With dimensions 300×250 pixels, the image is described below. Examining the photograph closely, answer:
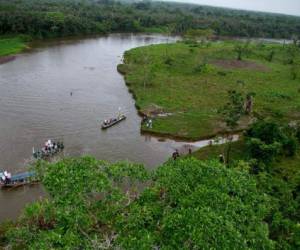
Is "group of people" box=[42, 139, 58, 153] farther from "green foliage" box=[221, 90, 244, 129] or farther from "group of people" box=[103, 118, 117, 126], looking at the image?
"green foliage" box=[221, 90, 244, 129]

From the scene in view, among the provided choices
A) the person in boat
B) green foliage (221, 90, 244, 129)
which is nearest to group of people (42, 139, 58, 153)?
the person in boat

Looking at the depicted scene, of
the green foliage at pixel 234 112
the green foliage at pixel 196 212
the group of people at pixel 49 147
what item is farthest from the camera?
the green foliage at pixel 234 112

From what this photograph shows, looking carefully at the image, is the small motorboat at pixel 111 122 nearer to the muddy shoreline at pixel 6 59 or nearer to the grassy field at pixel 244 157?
the grassy field at pixel 244 157

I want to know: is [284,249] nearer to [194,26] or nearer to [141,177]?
[141,177]

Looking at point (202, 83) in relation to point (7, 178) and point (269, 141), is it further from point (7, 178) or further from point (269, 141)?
point (7, 178)

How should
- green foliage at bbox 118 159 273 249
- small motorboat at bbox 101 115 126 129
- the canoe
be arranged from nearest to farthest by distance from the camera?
green foliage at bbox 118 159 273 249 < the canoe < small motorboat at bbox 101 115 126 129

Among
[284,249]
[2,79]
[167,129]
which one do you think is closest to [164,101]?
[167,129]

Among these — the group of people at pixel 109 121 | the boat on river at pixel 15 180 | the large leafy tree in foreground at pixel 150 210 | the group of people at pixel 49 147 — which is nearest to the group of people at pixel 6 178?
the boat on river at pixel 15 180
